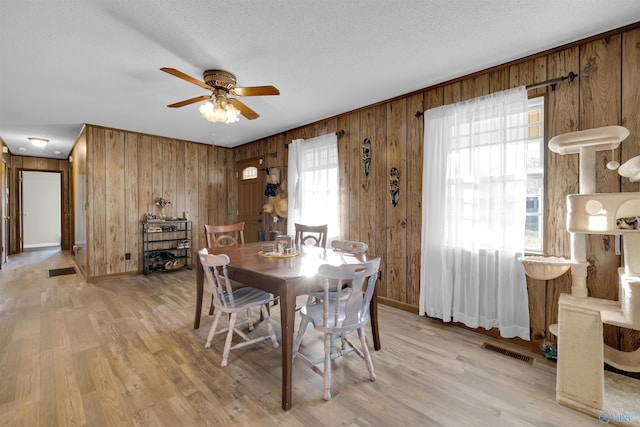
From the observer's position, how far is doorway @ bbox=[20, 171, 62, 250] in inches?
304

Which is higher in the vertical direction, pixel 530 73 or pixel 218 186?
pixel 530 73

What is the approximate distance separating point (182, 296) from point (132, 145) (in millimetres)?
2964

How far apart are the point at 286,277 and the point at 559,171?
237 cm

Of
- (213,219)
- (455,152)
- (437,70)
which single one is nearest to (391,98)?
(437,70)

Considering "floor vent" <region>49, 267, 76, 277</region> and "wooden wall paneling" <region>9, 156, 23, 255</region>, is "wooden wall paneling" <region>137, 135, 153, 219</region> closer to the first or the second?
"floor vent" <region>49, 267, 76, 277</region>

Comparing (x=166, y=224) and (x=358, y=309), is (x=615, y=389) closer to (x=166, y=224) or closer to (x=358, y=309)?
(x=358, y=309)

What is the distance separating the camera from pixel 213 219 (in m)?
6.03

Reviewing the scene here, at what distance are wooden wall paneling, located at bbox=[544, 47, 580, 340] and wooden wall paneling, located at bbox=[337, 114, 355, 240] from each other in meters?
2.14

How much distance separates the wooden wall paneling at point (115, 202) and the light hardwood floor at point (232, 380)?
1707 mm

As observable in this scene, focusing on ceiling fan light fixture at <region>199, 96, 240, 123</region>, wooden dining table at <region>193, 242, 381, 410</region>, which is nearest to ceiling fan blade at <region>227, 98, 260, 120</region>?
ceiling fan light fixture at <region>199, 96, 240, 123</region>

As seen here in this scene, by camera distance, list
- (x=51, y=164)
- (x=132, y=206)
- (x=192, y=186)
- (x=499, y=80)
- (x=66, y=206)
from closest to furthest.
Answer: (x=499, y=80) < (x=132, y=206) < (x=192, y=186) < (x=51, y=164) < (x=66, y=206)

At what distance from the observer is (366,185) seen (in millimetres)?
3697

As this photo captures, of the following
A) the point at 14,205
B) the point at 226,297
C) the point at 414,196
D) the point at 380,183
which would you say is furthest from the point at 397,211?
the point at 14,205

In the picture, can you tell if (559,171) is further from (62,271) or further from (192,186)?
(62,271)
